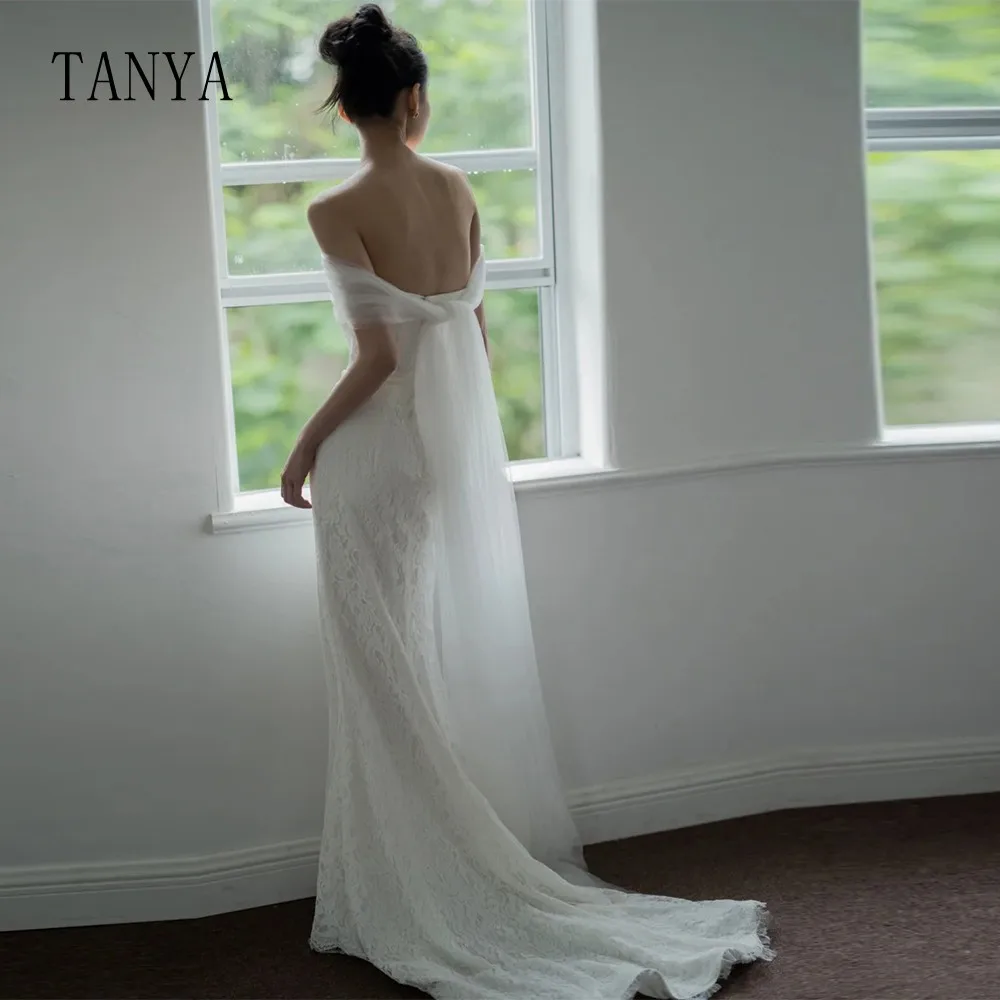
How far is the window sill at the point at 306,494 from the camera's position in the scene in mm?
2984

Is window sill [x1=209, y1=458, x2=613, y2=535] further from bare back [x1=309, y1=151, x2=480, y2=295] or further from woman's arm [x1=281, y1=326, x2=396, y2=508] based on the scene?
bare back [x1=309, y1=151, x2=480, y2=295]

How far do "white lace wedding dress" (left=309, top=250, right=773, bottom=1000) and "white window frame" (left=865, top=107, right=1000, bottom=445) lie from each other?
131cm

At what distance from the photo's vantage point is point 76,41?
2.79 meters

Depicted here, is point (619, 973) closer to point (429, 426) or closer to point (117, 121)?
point (429, 426)

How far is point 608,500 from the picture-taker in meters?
3.31

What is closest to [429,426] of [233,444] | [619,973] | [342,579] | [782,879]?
[342,579]

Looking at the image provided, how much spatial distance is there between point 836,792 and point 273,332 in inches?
75.5

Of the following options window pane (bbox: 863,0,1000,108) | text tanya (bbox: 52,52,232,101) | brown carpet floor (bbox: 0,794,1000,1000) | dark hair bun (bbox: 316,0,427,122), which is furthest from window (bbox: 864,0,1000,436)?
text tanya (bbox: 52,52,232,101)

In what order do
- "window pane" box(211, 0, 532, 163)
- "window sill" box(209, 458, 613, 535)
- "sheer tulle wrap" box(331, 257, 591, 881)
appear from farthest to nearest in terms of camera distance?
1. "window pane" box(211, 0, 532, 163)
2. "window sill" box(209, 458, 613, 535)
3. "sheer tulle wrap" box(331, 257, 591, 881)

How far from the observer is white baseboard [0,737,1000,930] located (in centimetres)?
299

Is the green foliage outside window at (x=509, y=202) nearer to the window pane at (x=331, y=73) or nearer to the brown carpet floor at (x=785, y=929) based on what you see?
the window pane at (x=331, y=73)

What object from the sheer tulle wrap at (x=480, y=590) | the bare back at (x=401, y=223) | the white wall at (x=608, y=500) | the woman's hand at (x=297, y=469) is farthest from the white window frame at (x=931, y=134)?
the woman's hand at (x=297, y=469)

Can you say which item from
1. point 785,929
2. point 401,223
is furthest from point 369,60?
Answer: point 785,929

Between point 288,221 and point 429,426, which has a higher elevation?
point 288,221
